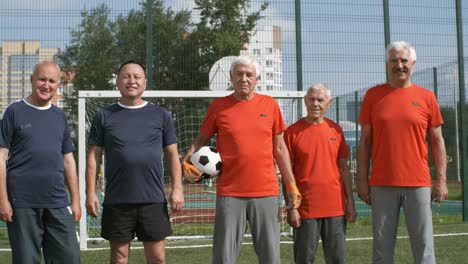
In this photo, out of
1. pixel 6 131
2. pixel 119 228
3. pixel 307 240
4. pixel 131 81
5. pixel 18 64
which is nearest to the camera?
pixel 6 131

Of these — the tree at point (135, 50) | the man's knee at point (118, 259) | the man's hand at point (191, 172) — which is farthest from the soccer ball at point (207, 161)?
the tree at point (135, 50)

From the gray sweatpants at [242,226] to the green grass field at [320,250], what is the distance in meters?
2.36

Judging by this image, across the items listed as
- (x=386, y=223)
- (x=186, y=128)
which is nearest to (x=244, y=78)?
(x=386, y=223)

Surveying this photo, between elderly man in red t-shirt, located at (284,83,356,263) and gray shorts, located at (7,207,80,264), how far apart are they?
4.73ft

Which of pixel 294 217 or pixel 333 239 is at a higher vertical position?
pixel 294 217

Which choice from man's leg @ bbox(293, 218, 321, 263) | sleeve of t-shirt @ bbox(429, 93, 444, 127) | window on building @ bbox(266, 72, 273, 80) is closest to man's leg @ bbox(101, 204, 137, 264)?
man's leg @ bbox(293, 218, 321, 263)

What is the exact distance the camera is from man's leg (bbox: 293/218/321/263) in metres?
4.45

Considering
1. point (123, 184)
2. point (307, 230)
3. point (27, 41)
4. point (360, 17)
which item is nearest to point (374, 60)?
point (360, 17)

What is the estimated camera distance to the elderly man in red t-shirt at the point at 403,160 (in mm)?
4273

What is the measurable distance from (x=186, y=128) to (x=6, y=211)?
18.0 feet

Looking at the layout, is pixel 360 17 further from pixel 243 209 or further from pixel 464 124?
pixel 243 209

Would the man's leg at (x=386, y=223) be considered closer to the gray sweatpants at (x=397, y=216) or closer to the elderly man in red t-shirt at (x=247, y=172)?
the gray sweatpants at (x=397, y=216)

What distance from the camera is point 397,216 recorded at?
436 cm

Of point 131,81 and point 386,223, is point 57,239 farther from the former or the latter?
point 386,223
